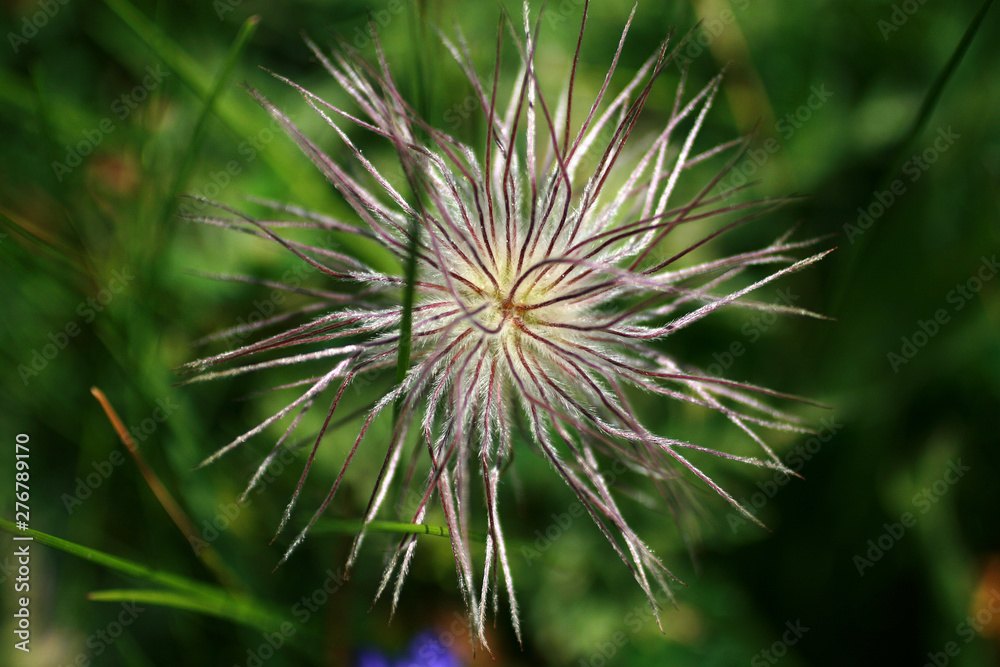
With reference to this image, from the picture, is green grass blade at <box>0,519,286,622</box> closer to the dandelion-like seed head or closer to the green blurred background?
the green blurred background

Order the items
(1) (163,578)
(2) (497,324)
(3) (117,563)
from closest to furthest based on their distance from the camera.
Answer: (2) (497,324)
(3) (117,563)
(1) (163,578)

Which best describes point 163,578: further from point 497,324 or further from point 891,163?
point 891,163

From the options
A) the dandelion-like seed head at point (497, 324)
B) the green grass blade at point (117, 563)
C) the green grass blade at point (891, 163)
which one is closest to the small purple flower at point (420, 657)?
the green grass blade at point (117, 563)

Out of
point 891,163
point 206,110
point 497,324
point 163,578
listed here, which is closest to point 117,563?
point 163,578

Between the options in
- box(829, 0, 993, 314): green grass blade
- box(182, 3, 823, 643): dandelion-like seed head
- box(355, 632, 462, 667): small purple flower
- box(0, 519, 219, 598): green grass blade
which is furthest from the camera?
box(355, 632, 462, 667): small purple flower

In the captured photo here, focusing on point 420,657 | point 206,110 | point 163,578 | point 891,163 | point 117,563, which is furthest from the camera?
point 891,163

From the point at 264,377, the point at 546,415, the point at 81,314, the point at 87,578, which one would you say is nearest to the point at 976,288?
the point at 546,415

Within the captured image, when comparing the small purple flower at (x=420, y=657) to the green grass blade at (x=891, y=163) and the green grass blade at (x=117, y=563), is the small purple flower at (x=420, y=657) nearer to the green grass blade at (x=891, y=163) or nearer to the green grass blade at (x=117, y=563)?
the green grass blade at (x=117, y=563)

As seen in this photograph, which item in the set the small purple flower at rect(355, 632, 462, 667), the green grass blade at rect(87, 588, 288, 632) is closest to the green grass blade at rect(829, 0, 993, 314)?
the small purple flower at rect(355, 632, 462, 667)

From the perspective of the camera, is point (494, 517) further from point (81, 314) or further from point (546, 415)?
point (81, 314)
